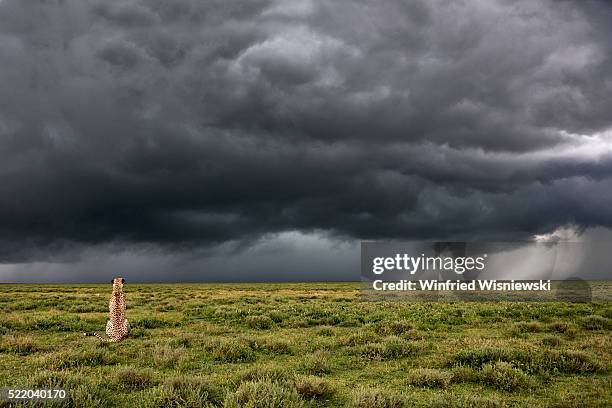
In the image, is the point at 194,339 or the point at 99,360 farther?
the point at 194,339

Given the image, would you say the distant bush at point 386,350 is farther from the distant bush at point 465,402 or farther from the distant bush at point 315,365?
the distant bush at point 465,402

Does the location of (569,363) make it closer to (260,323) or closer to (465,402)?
(465,402)

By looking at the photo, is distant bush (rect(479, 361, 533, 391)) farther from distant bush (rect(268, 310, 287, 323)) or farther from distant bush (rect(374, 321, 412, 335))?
distant bush (rect(268, 310, 287, 323))

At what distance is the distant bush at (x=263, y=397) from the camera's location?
25.0ft

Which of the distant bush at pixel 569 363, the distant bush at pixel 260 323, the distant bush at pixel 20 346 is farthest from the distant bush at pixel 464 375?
the distant bush at pixel 20 346

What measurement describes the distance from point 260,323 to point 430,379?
1152 cm

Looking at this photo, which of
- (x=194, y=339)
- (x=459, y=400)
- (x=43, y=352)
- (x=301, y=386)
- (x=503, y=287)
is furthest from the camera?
(x=503, y=287)

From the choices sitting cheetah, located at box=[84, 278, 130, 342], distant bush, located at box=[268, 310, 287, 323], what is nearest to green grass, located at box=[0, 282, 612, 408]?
sitting cheetah, located at box=[84, 278, 130, 342]

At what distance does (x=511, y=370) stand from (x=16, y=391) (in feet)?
33.5

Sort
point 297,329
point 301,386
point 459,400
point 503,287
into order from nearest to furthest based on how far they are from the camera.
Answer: point 459,400 < point 301,386 < point 297,329 < point 503,287

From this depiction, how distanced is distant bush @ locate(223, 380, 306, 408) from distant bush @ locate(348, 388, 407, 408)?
968 millimetres

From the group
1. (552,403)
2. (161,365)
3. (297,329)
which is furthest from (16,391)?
(297,329)

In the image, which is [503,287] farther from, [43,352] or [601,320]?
[43,352]

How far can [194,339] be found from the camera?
15336 millimetres
